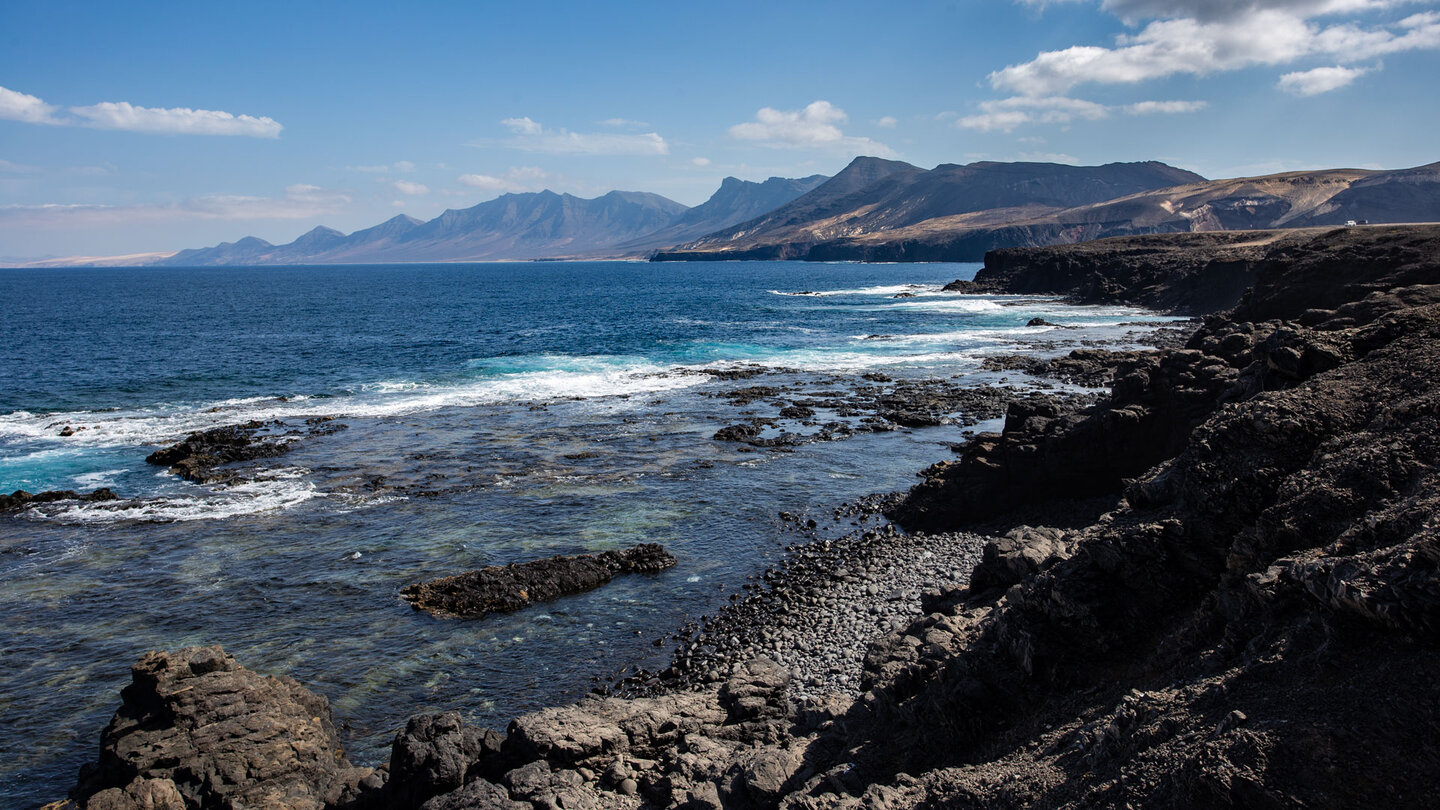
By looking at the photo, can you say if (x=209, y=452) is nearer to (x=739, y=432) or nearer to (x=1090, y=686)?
(x=739, y=432)

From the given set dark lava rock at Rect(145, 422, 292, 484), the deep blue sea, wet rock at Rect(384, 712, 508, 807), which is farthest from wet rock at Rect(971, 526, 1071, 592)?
dark lava rock at Rect(145, 422, 292, 484)

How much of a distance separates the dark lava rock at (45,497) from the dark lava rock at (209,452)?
2890mm

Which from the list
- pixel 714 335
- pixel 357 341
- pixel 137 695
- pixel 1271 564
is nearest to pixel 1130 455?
pixel 1271 564

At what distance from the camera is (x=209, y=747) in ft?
40.7

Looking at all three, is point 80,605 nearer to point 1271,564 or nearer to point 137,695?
point 137,695

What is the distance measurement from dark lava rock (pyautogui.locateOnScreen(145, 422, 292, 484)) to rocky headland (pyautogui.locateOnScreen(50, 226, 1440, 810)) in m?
22.5

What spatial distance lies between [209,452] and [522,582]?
21616 mm

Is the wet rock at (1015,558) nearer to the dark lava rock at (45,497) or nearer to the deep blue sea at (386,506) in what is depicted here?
the deep blue sea at (386,506)

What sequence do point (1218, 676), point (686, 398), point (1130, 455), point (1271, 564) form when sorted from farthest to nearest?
point (686, 398) → point (1130, 455) → point (1271, 564) → point (1218, 676)

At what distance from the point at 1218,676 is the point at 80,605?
2568cm

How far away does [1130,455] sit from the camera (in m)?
24.0

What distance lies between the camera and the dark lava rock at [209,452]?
3236 cm

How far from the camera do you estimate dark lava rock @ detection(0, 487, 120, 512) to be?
2834 cm

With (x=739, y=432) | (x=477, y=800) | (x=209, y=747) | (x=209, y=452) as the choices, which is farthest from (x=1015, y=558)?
(x=209, y=452)
